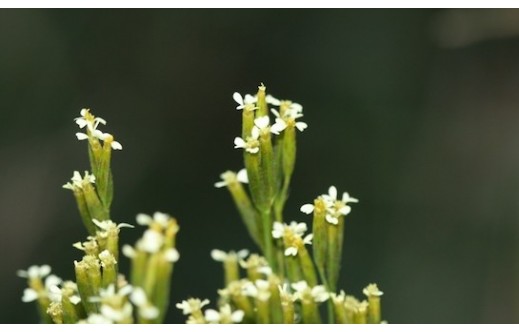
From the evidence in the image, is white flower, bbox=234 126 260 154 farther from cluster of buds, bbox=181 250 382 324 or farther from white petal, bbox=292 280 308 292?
white petal, bbox=292 280 308 292

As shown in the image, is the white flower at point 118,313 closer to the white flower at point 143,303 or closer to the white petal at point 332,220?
the white flower at point 143,303

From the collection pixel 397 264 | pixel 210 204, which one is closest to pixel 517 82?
pixel 397 264

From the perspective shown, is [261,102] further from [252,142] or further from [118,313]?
[118,313]

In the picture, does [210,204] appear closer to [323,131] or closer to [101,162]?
[323,131]

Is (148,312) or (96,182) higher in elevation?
(96,182)

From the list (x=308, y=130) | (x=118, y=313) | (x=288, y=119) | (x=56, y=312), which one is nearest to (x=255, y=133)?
(x=288, y=119)
